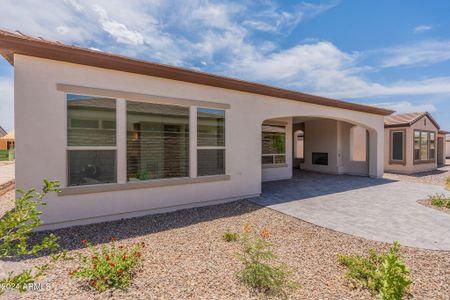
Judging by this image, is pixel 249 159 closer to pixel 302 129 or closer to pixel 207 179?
pixel 207 179

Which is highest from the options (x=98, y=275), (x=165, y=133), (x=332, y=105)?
(x=332, y=105)

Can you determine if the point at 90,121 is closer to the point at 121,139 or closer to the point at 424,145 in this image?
the point at 121,139

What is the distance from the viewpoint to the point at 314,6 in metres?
8.45

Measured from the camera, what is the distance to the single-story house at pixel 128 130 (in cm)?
487

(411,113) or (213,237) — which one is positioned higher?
(411,113)

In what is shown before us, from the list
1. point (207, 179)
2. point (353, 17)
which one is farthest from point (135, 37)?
point (353, 17)

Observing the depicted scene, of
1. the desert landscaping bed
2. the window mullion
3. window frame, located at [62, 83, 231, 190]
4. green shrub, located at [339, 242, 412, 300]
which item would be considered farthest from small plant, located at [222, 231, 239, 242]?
the window mullion

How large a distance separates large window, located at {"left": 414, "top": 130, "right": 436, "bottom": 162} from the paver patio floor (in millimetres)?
7102

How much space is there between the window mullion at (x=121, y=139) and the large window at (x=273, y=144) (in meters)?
7.57

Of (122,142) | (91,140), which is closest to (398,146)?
(122,142)

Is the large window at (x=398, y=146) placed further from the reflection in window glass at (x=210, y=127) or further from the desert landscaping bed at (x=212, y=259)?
the reflection in window glass at (x=210, y=127)

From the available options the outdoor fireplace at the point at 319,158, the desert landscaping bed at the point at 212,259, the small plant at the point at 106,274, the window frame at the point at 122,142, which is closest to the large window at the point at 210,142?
the window frame at the point at 122,142

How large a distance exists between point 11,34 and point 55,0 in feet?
5.75

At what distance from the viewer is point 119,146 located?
5.77m
